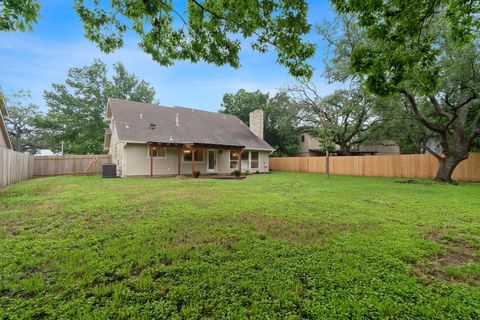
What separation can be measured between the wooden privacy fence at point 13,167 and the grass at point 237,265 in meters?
5.79

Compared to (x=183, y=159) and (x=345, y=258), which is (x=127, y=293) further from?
(x=183, y=159)

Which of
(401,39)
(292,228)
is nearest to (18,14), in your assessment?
(292,228)

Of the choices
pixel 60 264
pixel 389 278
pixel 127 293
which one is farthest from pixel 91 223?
pixel 389 278

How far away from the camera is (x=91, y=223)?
428 cm

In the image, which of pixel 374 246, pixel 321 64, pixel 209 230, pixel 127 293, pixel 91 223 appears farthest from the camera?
pixel 321 64

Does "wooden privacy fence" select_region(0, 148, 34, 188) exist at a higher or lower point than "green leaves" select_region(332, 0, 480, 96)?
lower

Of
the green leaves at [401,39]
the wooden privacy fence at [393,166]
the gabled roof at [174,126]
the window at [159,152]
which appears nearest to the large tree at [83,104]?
the gabled roof at [174,126]

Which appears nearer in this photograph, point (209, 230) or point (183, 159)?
point (209, 230)

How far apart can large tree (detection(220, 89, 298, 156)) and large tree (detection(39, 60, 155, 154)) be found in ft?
41.9

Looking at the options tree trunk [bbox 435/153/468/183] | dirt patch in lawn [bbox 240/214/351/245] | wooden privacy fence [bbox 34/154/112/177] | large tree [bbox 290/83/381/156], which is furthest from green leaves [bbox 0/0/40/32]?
tree trunk [bbox 435/153/468/183]

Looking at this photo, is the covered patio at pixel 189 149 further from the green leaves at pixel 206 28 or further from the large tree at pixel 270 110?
the large tree at pixel 270 110

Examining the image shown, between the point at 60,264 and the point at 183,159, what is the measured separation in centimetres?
1382

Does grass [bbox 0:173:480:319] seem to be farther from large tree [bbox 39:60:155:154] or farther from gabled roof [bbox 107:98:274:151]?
large tree [bbox 39:60:155:154]

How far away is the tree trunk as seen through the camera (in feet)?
38.2
